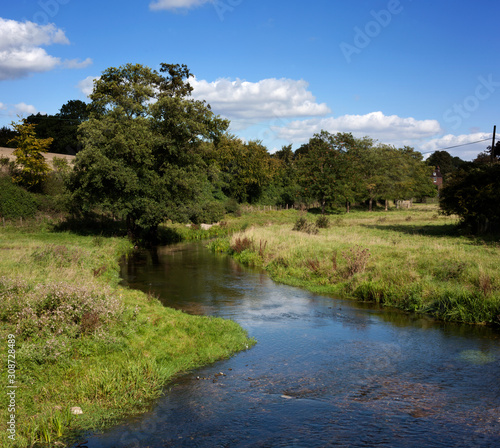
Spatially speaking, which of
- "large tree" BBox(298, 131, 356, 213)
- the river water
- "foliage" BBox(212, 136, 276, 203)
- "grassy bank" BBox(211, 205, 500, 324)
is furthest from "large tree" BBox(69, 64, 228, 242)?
"large tree" BBox(298, 131, 356, 213)

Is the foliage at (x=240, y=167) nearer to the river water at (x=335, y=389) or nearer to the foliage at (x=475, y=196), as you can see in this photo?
the foliage at (x=475, y=196)

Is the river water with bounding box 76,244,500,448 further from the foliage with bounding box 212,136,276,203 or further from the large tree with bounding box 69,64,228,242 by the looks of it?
the foliage with bounding box 212,136,276,203

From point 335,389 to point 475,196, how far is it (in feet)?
95.1

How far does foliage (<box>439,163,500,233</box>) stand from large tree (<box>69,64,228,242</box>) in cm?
2140

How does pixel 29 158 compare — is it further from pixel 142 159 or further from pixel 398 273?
pixel 398 273

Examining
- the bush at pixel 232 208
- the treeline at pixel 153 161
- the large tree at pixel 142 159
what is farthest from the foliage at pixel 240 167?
the large tree at pixel 142 159

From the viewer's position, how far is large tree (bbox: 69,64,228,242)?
34.0 meters

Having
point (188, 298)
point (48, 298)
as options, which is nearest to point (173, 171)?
point (188, 298)

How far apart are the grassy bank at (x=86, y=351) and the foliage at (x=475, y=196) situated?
26.3m

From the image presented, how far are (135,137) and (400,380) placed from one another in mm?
28813

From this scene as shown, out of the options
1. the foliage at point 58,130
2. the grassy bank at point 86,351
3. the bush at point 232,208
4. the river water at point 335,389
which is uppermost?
the foliage at point 58,130

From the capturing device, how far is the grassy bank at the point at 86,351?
8570 mm

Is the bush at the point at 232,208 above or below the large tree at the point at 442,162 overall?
below

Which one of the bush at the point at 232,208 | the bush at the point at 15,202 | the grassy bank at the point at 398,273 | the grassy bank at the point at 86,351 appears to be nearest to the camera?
the grassy bank at the point at 86,351
